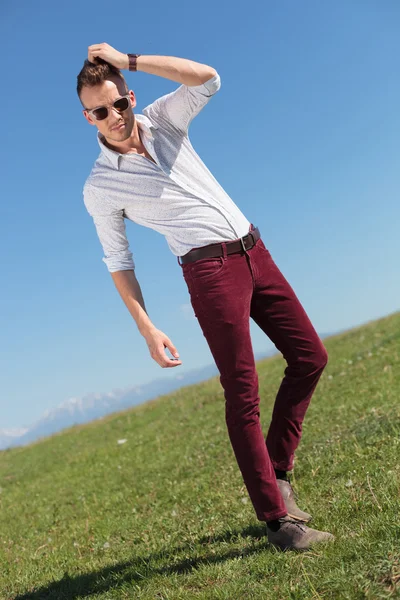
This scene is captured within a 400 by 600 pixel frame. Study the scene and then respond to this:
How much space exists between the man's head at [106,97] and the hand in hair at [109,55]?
0.17 m

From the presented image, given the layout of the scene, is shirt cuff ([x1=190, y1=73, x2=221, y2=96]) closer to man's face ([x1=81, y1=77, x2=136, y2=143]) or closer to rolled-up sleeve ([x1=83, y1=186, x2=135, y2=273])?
man's face ([x1=81, y1=77, x2=136, y2=143])

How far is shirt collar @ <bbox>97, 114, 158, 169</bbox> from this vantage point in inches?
198

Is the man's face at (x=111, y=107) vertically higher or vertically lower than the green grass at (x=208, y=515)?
higher

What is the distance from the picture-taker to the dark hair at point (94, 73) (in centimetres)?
495

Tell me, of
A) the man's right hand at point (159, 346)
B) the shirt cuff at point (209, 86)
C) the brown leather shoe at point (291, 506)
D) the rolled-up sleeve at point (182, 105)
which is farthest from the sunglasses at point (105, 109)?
the brown leather shoe at point (291, 506)

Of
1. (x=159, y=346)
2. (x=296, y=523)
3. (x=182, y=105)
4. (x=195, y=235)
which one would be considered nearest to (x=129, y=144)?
(x=182, y=105)

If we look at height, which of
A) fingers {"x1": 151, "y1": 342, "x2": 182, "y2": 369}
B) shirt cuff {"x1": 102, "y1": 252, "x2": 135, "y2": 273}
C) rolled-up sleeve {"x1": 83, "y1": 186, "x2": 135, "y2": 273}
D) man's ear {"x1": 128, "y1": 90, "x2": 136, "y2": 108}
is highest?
man's ear {"x1": 128, "y1": 90, "x2": 136, "y2": 108}

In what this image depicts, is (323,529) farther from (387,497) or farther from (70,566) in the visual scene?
(70,566)

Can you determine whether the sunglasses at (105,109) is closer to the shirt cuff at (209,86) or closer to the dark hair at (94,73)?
the dark hair at (94,73)

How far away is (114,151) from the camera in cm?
507

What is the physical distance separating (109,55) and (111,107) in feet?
1.36

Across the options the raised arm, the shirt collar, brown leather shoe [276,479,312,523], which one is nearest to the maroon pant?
brown leather shoe [276,479,312,523]

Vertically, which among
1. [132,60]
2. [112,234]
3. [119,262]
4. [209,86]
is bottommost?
[119,262]

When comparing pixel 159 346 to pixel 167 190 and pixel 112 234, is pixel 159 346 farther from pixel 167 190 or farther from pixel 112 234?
pixel 167 190
